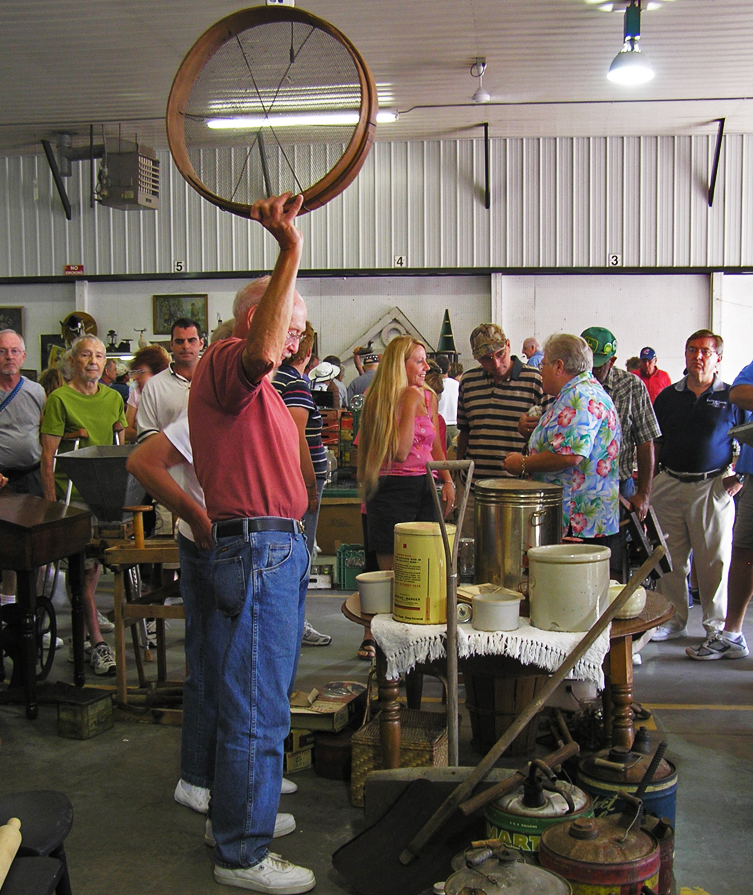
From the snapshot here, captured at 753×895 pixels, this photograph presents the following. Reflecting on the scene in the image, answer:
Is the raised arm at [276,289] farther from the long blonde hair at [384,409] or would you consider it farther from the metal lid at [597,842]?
the long blonde hair at [384,409]

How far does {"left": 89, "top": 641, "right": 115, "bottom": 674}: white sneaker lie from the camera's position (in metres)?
4.52

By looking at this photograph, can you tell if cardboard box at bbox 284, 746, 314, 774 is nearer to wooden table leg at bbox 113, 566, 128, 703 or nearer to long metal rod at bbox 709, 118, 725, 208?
wooden table leg at bbox 113, 566, 128, 703

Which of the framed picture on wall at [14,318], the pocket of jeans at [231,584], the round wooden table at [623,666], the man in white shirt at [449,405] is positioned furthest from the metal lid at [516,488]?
the framed picture on wall at [14,318]

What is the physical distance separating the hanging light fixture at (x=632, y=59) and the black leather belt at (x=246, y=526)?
556cm

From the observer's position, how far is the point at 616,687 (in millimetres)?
2705

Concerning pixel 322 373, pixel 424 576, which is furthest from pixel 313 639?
pixel 322 373

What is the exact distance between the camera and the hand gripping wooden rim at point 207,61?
7.07 feet

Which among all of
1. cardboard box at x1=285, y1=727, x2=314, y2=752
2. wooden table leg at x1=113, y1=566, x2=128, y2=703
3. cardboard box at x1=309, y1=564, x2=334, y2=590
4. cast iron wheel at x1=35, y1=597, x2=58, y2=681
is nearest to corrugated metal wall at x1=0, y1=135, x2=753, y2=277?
cardboard box at x1=309, y1=564, x2=334, y2=590

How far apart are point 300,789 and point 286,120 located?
2.33 meters

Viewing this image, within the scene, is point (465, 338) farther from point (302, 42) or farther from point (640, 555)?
point (302, 42)

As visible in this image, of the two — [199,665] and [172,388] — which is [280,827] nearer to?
[199,665]

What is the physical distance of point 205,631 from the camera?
262 centimetres

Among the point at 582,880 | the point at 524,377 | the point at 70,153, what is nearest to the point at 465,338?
the point at 70,153

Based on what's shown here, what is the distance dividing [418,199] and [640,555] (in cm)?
751
